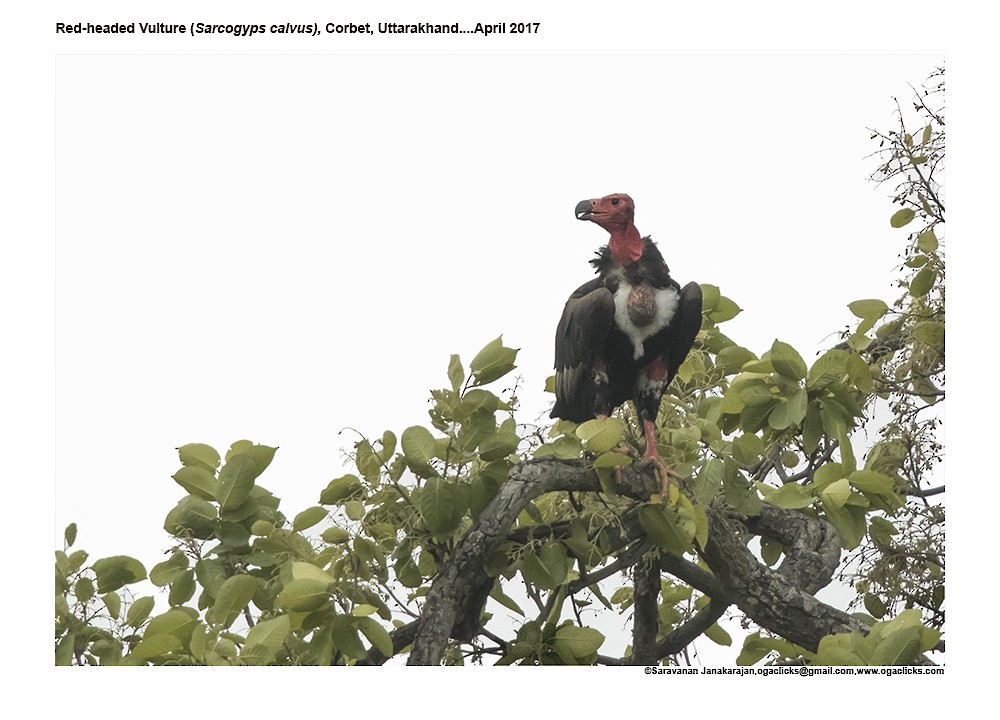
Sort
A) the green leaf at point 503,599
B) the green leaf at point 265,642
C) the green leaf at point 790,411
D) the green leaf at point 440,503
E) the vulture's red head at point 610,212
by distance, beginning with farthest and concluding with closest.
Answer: the green leaf at point 790,411, the green leaf at point 503,599, the vulture's red head at point 610,212, the green leaf at point 440,503, the green leaf at point 265,642

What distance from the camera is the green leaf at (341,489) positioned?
2551mm

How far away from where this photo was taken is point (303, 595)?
2221mm

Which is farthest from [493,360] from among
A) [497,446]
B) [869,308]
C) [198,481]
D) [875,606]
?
[875,606]

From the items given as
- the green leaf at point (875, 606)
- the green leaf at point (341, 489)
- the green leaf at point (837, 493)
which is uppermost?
the green leaf at point (341, 489)

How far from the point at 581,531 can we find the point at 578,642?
27cm

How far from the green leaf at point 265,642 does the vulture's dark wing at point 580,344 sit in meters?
0.81

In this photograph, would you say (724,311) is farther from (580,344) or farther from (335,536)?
(335,536)

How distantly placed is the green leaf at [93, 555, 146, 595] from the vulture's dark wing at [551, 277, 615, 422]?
3.41ft

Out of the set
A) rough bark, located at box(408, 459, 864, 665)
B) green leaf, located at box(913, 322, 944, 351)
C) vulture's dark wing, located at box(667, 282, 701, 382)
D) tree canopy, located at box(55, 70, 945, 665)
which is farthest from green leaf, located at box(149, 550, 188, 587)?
green leaf, located at box(913, 322, 944, 351)

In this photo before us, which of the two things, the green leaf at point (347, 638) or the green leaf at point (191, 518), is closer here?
the green leaf at point (347, 638)

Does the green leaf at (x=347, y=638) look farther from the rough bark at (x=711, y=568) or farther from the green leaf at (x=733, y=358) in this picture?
the green leaf at (x=733, y=358)

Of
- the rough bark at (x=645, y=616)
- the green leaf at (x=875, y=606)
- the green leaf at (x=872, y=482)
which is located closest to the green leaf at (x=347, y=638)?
the rough bark at (x=645, y=616)

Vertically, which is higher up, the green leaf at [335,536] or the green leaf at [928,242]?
the green leaf at [928,242]

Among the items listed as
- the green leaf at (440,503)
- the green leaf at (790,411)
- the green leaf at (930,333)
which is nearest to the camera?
the green leaf at (440,503)
